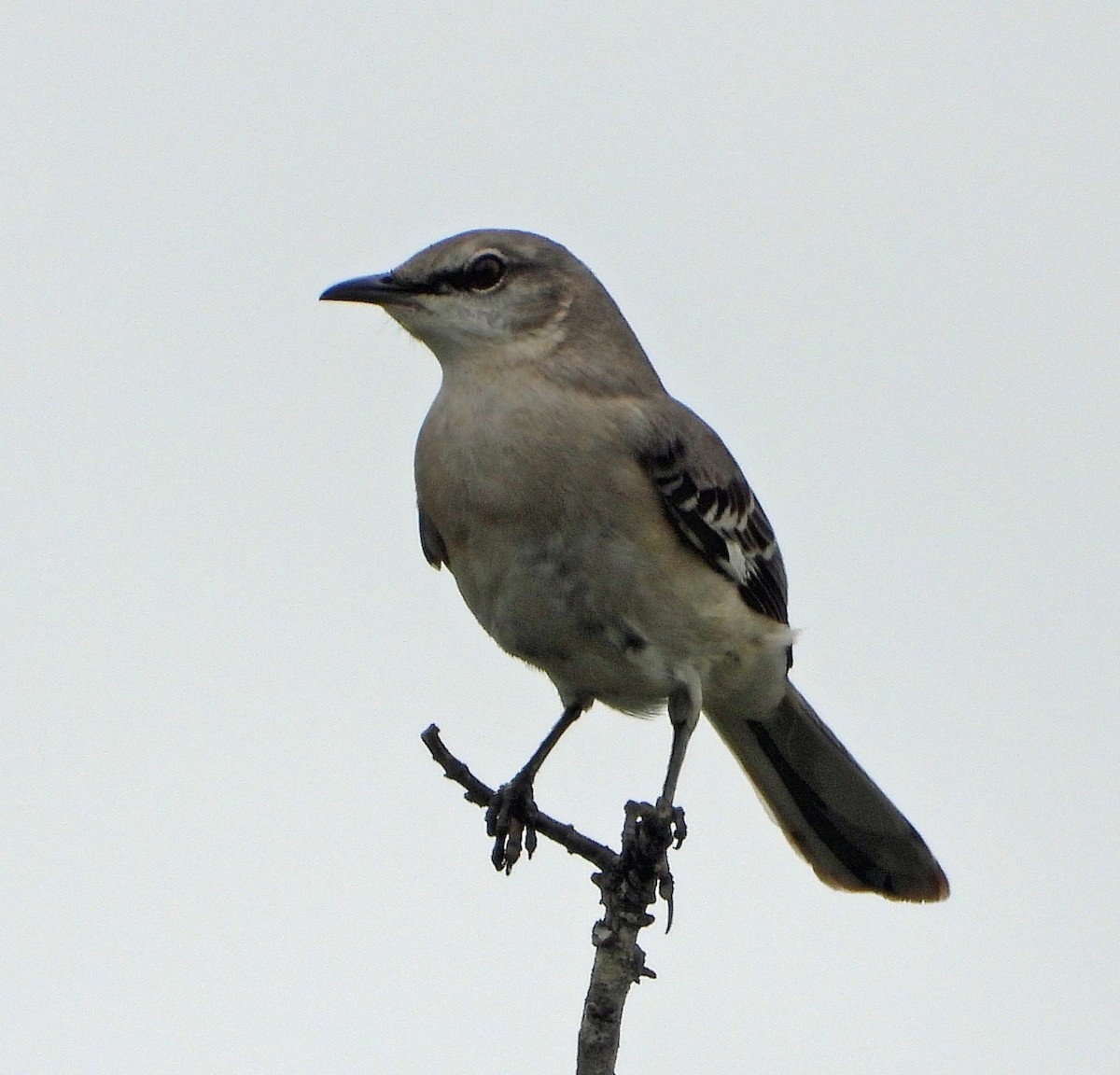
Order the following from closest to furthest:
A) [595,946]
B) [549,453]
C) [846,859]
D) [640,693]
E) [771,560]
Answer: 1. [595,946]
2. [549,453]
3. [640,693]
4. [771,560]
5. [846,859]

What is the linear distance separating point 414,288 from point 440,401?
0.49 m

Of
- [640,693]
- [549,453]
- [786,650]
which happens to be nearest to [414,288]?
[549,453]

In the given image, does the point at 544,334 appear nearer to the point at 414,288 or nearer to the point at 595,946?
the point at 414,288

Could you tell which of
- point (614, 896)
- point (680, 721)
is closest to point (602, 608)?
point (680, 721)

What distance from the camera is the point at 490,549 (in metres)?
7.34

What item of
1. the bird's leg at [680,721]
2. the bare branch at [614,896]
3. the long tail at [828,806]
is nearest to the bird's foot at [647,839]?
the bare branch at [614,896]

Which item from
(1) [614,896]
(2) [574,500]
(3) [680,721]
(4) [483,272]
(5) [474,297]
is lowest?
(1) [614,896]

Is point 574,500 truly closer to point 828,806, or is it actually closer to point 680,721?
point 680,721

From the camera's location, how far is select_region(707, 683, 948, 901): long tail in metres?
9.31

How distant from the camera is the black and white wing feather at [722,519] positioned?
25.1ft

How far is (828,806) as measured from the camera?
31.2 feet

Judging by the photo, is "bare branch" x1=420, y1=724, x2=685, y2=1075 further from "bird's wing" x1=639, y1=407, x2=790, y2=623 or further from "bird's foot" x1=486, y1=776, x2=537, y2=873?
"bird's wing" x1=639, y1=407, x2=790, y2=623

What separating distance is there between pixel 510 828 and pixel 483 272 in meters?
2.36

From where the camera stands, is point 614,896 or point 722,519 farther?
point 722,519
